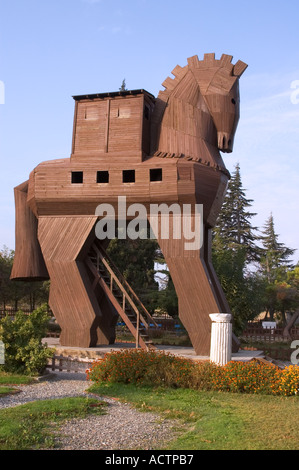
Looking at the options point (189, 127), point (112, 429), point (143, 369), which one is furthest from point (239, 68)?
point (112, 429)

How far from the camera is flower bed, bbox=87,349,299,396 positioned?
12.4 metres

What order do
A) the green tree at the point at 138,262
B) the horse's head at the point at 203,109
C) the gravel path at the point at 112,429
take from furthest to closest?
1. the green tree at the point at 138,262
2. the horse's head at the point at 203,109
3. the gravel path at the point at 112,429

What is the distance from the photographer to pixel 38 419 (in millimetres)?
9133

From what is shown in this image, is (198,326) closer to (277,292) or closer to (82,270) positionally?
(82,270)

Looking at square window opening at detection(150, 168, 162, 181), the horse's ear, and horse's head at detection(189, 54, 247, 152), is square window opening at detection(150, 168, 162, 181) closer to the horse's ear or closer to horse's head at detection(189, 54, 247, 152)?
horse's head at detection(189, 54, 247, 152)

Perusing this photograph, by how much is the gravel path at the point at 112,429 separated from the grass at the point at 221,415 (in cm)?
33

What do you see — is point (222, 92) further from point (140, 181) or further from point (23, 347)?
point (23, 347)

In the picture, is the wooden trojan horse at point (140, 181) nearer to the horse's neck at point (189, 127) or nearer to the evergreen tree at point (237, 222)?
the horse's neck at point (189, 127)

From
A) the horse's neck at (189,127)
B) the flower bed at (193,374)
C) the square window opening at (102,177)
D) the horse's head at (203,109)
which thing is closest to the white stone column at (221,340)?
the flower bed at (193,374)

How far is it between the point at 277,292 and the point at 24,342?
2587 centimetres

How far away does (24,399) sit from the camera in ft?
37.3

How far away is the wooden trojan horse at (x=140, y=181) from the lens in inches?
674
